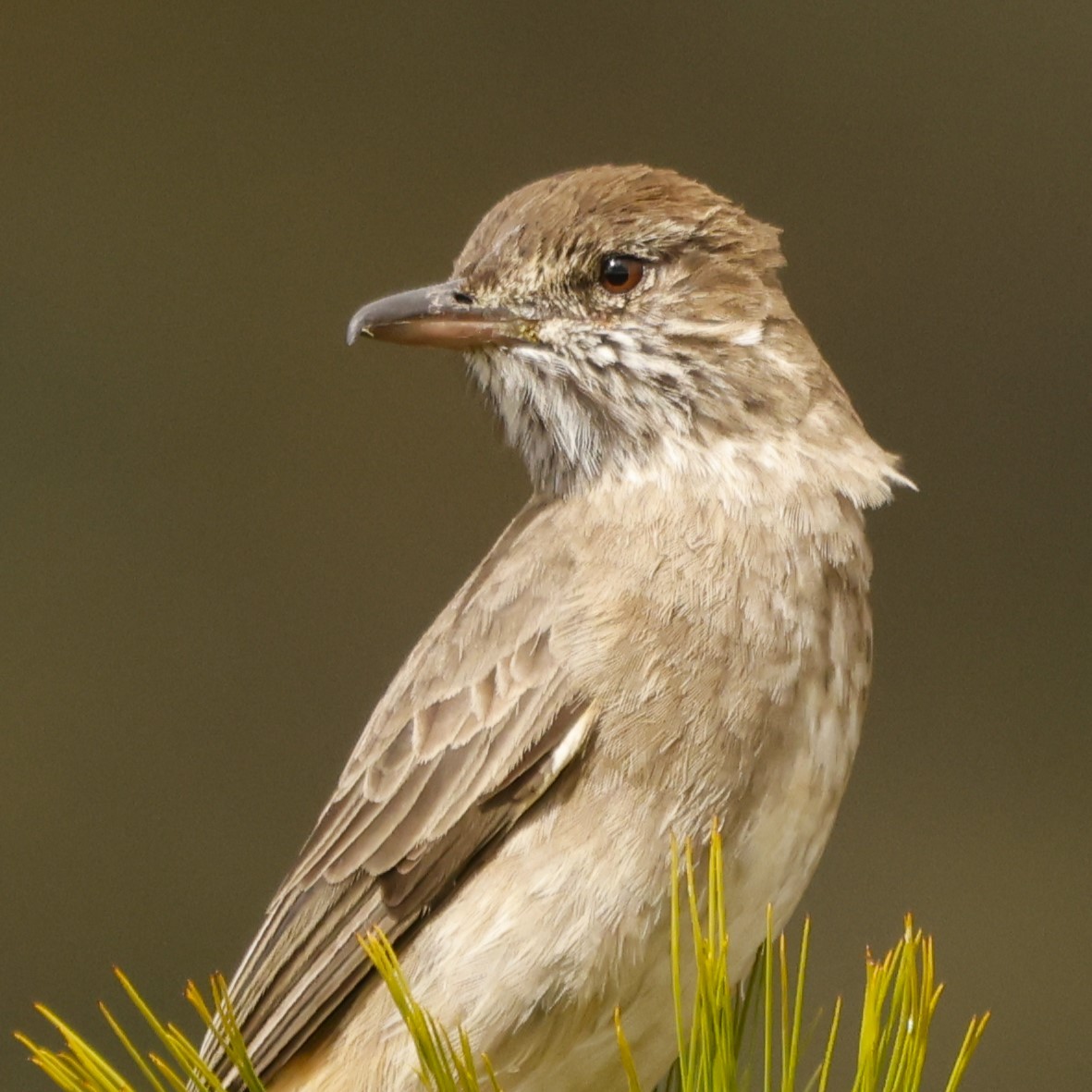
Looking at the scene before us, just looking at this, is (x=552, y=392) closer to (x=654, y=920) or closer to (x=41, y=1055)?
(x=654, y=920)

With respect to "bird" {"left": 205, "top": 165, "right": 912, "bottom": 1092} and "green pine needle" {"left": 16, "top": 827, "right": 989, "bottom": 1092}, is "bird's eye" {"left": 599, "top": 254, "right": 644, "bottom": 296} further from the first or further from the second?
"green pine needle" {"left": 16, "top": 827, "right": 989, "bottom": 1092}

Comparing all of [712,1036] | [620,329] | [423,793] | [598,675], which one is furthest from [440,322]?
Result: [712,1036]

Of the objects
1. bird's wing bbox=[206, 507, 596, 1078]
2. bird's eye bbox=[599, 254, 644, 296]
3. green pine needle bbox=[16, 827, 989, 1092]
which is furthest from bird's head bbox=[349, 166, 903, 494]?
green pine needle bbox=[16, 827, 989, 1092]

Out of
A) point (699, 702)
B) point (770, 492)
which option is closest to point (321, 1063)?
point (699, 702)

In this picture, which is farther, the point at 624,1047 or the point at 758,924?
the point at 758,924

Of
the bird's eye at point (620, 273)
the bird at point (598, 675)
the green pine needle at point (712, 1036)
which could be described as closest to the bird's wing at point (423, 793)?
the bird at point (598, 675)

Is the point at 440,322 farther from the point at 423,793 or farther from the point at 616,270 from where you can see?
the point at 423,793
